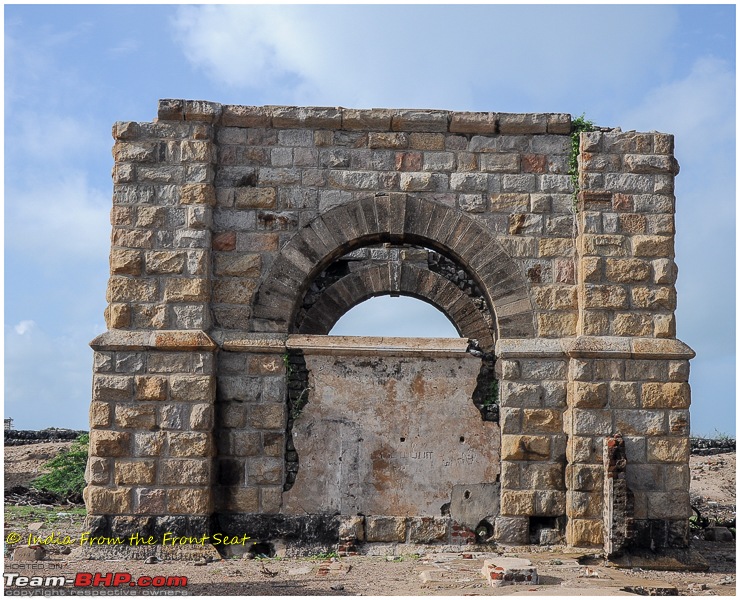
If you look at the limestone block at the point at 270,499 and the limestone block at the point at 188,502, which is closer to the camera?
the limestone block at the point at 188,502

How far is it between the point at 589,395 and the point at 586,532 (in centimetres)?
129

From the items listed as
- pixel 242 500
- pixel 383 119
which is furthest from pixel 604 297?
pixel 242 500

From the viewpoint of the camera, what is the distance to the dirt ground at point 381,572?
7238mm

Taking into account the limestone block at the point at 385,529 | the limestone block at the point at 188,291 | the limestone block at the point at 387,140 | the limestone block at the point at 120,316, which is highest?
the limestone block at the point at 387,140

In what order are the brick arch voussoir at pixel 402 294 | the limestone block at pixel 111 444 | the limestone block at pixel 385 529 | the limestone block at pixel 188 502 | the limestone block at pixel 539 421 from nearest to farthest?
the limestone block at pixel 188 502 < the limestone block at pixel 111 444 < the limestone block at pixel 385 529 < the limestone block at pixel 539 421 < the brick arch voussoir at pixel 402 294

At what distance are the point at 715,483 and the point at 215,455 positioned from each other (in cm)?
1055

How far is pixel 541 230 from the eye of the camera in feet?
30.3

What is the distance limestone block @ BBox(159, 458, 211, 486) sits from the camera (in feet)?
28.4

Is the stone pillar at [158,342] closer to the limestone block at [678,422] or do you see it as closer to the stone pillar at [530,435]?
Result: the stone pillar at [530,435]

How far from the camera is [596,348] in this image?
29.0 feet

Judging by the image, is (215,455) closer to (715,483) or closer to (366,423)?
(366,423)

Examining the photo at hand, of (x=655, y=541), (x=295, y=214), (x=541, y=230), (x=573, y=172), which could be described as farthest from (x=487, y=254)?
(x=655, y=541)

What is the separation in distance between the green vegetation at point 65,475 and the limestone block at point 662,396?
842 centimetres

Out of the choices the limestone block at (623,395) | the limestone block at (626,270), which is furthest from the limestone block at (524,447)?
the limestone block at (626,270)
